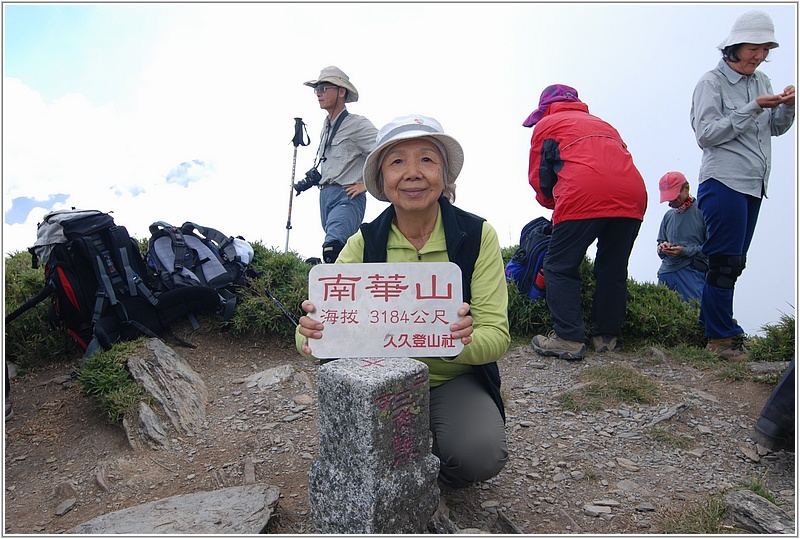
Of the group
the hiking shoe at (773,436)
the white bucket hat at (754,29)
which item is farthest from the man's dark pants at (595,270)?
the hiking shoe at (773,436)

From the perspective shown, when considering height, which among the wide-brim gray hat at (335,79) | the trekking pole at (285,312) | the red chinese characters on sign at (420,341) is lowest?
the trekking pole at (285,312)

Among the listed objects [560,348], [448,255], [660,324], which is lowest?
[560,348]

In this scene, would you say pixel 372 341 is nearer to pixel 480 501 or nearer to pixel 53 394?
pixel 480 501

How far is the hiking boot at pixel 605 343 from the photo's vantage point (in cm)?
595

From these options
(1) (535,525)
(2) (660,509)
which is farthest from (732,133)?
(1) (535,525)

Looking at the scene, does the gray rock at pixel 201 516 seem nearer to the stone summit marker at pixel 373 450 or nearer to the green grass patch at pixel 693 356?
the stone summit marker at pixel 373 450

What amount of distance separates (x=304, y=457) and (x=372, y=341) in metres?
1.71

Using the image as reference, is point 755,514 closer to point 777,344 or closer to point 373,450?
point 373,450

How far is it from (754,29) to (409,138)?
12.9 ft

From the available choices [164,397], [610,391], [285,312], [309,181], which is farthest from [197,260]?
[610,391]

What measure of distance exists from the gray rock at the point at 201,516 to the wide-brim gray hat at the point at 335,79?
16.3 ft

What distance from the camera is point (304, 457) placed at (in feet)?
13.2

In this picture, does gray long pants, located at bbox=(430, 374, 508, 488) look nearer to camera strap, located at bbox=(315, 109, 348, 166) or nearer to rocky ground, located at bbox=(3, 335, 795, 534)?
rocky ground, located at bbox=(3, 335, 795, 534)

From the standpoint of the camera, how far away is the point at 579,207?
209 inches
